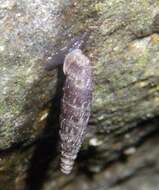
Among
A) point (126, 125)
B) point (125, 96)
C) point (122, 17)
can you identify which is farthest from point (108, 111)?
point (122, 17)

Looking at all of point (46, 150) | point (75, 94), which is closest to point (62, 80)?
point (75, 94)

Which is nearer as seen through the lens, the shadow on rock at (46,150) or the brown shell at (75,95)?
the brown shell at (75,95)

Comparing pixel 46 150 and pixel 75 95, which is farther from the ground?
pixel 75 95

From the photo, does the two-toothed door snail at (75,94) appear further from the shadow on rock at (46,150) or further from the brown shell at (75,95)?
the shadow on rock at (46,150)

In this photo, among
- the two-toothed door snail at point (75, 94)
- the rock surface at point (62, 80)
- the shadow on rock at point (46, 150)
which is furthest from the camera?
the shadow on rock at point (46, 150)

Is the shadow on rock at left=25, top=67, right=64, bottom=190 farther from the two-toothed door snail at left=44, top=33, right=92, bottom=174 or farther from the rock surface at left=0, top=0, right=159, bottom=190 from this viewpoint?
the two-toothed door snail at left=44, top=33, right=92, bottom=174

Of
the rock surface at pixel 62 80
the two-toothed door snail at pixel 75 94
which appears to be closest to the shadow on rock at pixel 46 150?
the rock surface at pixel 62 80

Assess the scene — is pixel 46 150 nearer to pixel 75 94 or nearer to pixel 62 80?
pixel 62 80
